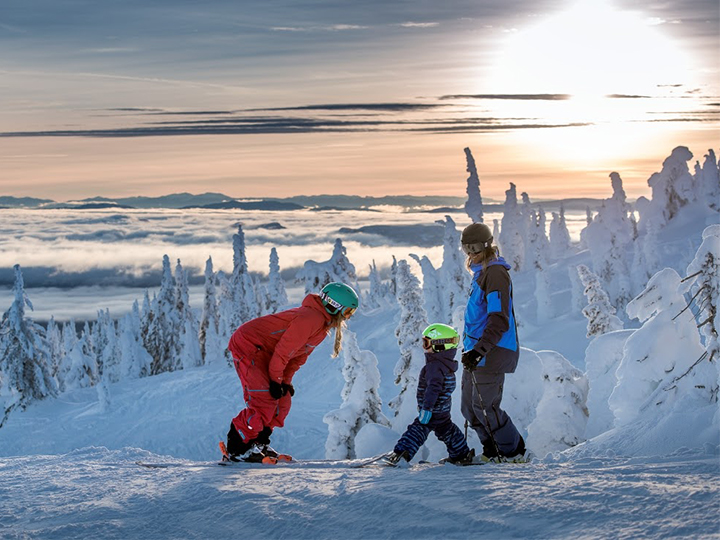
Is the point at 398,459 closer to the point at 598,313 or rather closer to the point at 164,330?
the point at 598,313

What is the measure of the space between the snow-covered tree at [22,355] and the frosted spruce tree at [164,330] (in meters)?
28.3

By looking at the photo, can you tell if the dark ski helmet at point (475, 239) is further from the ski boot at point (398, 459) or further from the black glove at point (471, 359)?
the ski boot at point (398, 459)

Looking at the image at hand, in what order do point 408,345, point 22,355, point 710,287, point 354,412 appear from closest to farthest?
point 710,287 → point 354,412 → point 408,345 → point 22,355

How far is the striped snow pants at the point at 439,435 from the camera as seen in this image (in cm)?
854

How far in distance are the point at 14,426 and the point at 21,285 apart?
8066mm

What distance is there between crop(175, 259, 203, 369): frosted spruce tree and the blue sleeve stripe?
72660mm

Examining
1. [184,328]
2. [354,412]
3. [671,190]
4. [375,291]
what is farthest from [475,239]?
[375,291]

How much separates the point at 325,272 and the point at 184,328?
2951 cm

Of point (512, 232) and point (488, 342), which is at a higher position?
point (512, 232)

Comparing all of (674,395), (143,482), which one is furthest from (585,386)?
(143,482)

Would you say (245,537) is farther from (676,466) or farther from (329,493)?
(676,466)

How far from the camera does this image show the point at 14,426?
4553 centimetres

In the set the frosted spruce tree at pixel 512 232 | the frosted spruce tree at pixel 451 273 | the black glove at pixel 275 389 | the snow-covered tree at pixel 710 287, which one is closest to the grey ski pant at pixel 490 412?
the black glove at pixel 275 389

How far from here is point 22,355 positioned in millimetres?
46156
